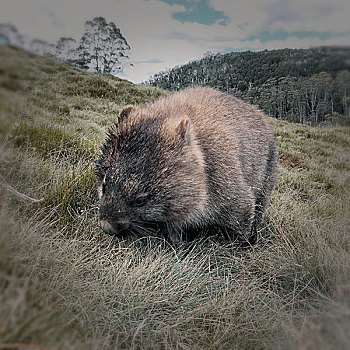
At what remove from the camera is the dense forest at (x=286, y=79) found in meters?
2.25

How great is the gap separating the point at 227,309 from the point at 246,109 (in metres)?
2.41

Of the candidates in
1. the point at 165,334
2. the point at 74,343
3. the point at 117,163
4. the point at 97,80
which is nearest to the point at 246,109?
the point at 117,163

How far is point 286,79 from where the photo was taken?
4.04 metres

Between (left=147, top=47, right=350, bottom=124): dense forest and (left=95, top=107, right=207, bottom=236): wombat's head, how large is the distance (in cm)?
111

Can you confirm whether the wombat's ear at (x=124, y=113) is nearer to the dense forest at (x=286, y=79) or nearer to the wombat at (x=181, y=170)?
the wombat at (x=181, y=170)

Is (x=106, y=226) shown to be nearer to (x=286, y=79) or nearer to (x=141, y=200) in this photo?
(x=141, y=200)

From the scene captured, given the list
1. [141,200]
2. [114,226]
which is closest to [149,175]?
[141,200]

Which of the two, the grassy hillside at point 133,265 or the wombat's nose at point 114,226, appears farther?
the wombat's nose at point 114,226

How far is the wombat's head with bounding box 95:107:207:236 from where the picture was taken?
2564 millimetres

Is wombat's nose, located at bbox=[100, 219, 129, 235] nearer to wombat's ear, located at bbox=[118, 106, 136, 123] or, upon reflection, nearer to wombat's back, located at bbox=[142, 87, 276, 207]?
wombat's back, located at bbox=[142, 87, 276, 207]

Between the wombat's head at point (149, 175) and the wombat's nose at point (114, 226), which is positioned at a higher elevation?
the wombat's head at point (149, 175)

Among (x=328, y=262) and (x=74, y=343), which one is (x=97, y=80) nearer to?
(x=328, y=262)

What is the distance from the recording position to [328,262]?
2.57 meters

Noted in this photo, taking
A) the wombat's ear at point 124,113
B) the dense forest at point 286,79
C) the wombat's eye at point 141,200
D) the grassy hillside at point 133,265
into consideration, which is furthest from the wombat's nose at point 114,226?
the dense forest at point 286,79
